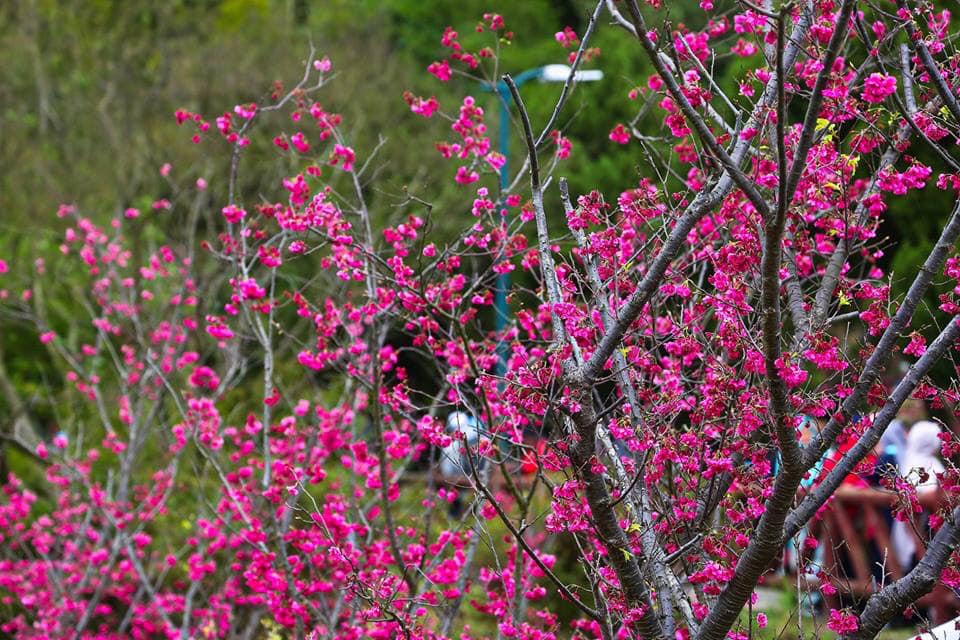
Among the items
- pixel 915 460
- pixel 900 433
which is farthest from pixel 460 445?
pixel 900 433

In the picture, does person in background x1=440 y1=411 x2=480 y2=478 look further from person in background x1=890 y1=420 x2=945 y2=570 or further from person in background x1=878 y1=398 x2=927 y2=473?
person in background x1=878 y1=398 x2=927 y2=473

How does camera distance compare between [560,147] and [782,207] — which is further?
[560,147]

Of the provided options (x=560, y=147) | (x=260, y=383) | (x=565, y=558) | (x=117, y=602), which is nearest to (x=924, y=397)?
(x=560, y=147)

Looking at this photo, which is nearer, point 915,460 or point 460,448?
point 460,448

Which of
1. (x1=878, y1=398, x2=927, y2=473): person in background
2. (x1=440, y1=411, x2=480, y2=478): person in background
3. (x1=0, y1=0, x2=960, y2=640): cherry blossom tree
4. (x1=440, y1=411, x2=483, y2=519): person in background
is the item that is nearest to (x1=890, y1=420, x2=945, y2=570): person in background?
(x1=878, y1=398, x2=927, y2=473): person in background

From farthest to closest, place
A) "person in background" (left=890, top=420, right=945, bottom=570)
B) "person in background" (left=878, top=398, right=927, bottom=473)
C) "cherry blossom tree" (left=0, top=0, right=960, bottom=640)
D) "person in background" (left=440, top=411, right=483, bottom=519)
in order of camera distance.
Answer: "person in background" (left=878, top=398, right=927, bottom=473) < "person in background" (left=890, top=420, right=945, bottom=570) < "person in background" (left=440, top=411, right=483, bottom=519) < "cherry blossom tree" (left=0, top=0, right=960, bottom=640)

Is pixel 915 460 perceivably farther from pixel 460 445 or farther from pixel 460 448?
pixel 460 448

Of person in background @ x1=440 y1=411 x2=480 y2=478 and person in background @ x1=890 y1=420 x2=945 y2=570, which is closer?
person in background @ x1=440 y1=411 x2=480 y2=478

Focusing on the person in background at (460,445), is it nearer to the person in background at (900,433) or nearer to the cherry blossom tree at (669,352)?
the cherry blossom tree at (669,352)

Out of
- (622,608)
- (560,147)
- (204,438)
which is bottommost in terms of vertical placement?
(204,438)

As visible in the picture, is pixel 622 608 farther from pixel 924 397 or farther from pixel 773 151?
pixel 773 151

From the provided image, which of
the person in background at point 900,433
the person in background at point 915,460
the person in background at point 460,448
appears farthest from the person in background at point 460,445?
the person in background at point 900,433

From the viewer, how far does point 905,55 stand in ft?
13.8

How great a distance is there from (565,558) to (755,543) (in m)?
5.76
